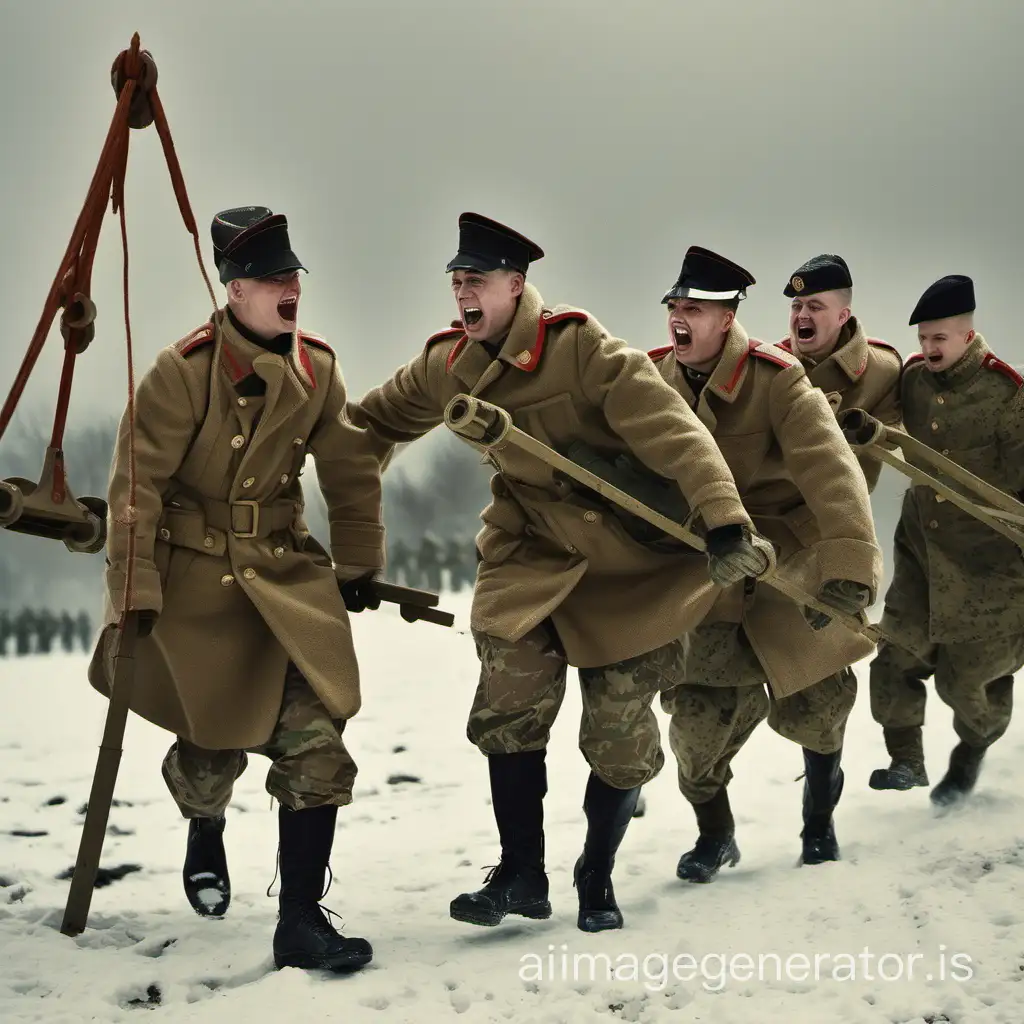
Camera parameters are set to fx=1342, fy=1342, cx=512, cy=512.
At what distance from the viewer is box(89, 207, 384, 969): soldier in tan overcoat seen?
3.22m

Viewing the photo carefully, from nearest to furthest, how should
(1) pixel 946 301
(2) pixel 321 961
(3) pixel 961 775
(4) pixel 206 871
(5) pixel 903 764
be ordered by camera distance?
(2) pixel 321 961 < (4) pixel 206 871 < (1) pixel 946 301 < (3) pixel 961 775 < (5) pixel 903 764

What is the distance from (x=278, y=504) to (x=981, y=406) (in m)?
2.36

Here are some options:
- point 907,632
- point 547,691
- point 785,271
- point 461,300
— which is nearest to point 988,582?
point 907,632

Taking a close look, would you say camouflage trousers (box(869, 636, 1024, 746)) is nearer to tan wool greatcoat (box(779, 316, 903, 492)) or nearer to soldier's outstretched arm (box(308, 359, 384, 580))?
tan wool greatcoat (box(779, 316, 903, 492))

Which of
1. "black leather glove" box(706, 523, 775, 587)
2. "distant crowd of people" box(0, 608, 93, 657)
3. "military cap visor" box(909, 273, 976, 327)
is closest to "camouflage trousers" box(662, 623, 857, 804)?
"black leather glove" box(706, 523, 775, 587)

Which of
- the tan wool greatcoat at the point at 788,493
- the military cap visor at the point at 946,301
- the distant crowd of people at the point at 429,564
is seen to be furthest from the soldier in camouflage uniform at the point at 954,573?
the distant crowd of people at the point at 429,564

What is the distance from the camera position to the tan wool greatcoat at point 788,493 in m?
3.50

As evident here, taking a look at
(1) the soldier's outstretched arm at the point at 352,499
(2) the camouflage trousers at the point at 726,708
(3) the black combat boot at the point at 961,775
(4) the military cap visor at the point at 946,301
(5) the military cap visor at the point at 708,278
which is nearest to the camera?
(1) the soldier's outstretched arm at the point at 352,499

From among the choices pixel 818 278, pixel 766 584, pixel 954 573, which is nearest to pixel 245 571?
pixel 766 584

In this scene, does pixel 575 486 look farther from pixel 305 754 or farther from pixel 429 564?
pixel 429 564

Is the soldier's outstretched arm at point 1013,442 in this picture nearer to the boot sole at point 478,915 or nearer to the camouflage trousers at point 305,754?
the boot sole at point 478,915

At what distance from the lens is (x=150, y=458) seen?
10.7 ft

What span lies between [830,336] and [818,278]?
19 cm

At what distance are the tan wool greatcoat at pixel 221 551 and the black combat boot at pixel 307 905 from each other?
235mm
